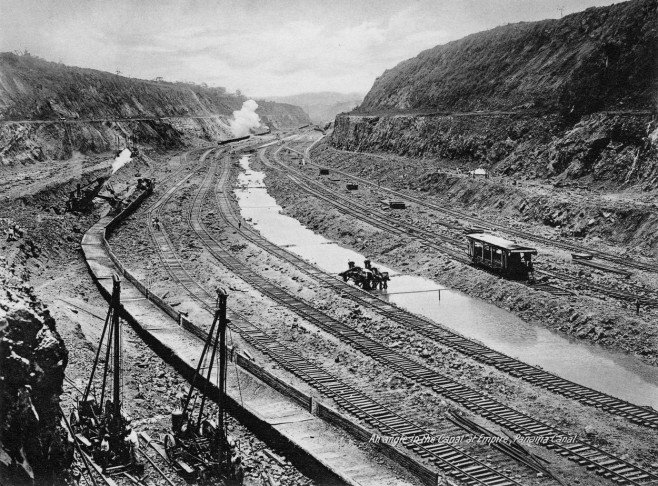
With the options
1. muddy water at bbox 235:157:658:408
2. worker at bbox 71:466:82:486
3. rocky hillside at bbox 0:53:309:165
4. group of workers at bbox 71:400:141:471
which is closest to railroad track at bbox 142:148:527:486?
group of workers at bbox 71:400:141:471

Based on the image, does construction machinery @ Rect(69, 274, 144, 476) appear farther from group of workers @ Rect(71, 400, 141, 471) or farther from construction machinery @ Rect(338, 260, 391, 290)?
construction machinery @ Rect(338, 260, 391, 290)

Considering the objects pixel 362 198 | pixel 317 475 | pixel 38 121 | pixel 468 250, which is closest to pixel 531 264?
pixel 468 250

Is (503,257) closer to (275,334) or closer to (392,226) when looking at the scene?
(275,334)

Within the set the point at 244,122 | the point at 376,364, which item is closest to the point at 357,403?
the point at 376,364

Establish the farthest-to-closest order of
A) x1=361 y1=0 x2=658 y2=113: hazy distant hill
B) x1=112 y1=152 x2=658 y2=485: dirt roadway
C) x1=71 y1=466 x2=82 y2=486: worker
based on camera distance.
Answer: x1=361 y1=0 x2=658 y2=113: hazy distant hill, x1=112 y1=152 x2=658 y2=485: dirt roadway, x1=71 y1=466 x2=82 y2=486: worker

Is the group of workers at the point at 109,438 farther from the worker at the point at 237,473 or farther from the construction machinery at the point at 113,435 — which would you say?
the worker at the point at 237,473

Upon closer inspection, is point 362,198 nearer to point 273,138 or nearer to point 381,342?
point 381,342

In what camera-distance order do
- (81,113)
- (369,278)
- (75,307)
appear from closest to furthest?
(75,307) → (369,278) → (81,113)
